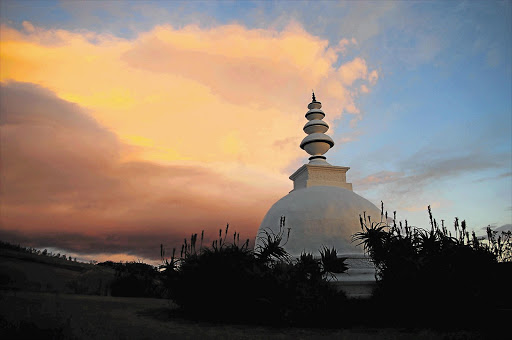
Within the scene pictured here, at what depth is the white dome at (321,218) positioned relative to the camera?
13742mm

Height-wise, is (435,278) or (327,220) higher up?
(327,220)

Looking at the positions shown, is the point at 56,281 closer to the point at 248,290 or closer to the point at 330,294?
the point at 248,290

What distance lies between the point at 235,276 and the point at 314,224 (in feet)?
21.1

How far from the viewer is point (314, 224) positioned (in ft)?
46.5

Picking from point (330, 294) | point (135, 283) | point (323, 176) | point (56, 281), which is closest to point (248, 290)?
point (330, 294)

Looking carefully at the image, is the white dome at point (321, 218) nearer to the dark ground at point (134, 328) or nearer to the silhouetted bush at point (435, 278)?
the silhouetted bush at point (435, 278)

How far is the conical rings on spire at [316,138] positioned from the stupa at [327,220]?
0.93 metres

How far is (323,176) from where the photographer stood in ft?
59.6

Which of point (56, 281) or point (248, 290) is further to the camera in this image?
point (56, 281)

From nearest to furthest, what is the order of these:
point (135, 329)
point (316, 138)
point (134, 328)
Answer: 1. point (135, 329)
2. point (134, 328)
3. point (316, 138)

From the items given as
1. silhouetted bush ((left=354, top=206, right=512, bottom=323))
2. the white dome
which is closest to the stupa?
the white dome

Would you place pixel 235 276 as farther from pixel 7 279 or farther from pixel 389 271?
pixel 7 279

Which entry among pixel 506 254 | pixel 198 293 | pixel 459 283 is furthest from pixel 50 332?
pixel 506 254

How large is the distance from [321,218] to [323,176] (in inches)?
174
